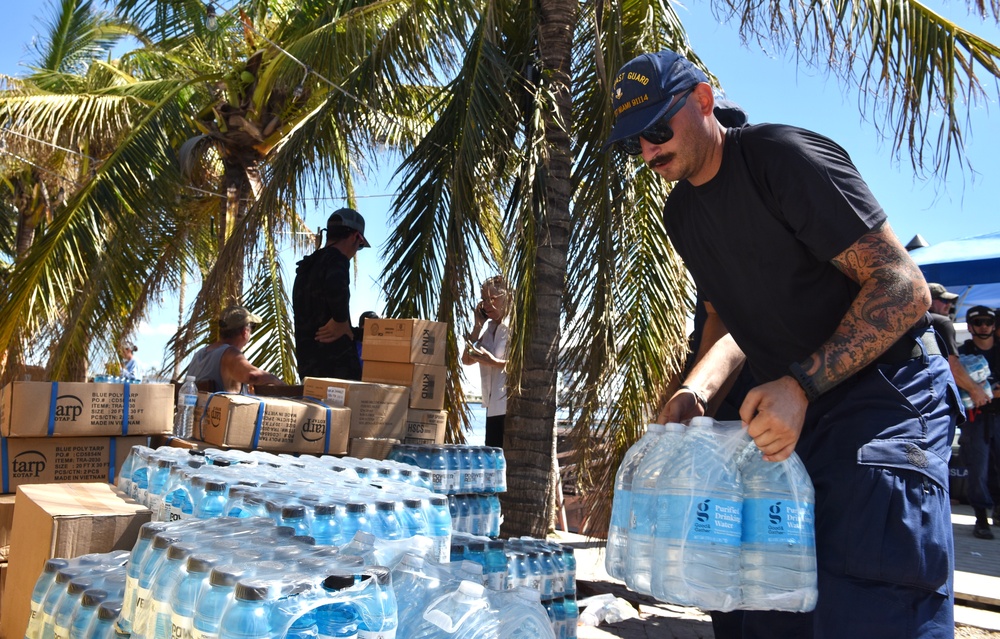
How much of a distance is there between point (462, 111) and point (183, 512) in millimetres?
4326

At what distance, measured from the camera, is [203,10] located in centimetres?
1055

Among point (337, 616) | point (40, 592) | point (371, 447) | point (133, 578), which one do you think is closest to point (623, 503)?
point (337, 616)

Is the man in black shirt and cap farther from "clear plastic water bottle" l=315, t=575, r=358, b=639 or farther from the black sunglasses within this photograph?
"clear plastic water bottle" l=315, t=575, r=358, b=639

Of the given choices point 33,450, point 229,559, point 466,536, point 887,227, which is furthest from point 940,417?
point 33,450

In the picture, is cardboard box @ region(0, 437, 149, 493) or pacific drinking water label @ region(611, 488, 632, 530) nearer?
pacific drinking water label @ region(611, 488, 632, 530)

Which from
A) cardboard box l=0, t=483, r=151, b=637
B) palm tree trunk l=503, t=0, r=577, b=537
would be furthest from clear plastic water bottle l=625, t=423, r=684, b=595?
palm tree trunk l=503, t=0, r=577, b=537

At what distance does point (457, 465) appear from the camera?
5.28m

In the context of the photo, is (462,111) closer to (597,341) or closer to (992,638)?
(597,341)

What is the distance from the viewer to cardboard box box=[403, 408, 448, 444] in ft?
18.6

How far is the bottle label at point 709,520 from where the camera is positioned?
86.1 inches

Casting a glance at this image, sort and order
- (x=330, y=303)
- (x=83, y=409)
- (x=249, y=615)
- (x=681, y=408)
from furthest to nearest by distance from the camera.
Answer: (x=330, y=303) → (x=83, y=409) → (x=681, y=408) → (x=249, y=615)

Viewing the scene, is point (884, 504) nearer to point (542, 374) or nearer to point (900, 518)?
point (900, 518)

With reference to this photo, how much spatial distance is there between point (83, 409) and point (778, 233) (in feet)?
13.0

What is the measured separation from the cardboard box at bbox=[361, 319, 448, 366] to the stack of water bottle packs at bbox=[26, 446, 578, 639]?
1693 mm
